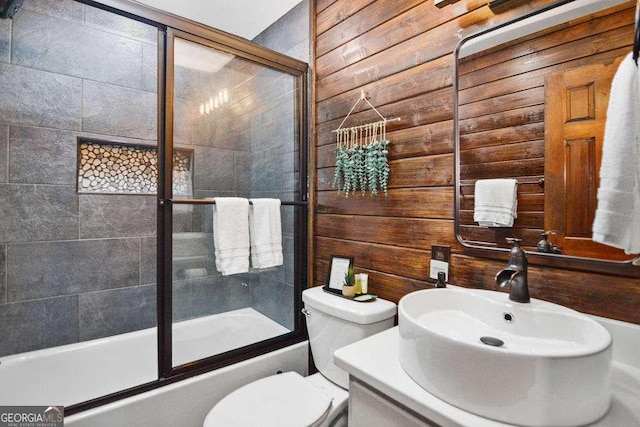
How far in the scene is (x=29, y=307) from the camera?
1.87 meters

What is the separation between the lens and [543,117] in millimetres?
1069

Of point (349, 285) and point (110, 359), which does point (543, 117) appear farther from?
point (110, 359)

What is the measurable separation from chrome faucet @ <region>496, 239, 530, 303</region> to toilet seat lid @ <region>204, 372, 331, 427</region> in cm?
84

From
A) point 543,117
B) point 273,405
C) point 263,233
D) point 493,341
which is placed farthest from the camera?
point 263,233

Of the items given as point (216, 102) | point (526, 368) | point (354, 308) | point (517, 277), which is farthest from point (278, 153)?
point (526, 368)

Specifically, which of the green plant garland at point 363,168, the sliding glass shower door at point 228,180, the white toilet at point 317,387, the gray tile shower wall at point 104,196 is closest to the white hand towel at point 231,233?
the sliding glass shower door at point 228,180

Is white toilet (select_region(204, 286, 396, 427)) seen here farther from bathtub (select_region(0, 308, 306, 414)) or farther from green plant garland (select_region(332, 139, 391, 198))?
green plant garland (select_region(332, 139, 391, 198))

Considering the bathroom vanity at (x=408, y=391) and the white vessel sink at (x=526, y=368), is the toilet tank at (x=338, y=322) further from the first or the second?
the white vessel sink at (x=526, y=368)

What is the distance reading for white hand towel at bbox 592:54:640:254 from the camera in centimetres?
72

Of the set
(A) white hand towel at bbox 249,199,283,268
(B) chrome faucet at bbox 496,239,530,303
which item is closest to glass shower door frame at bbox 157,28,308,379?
(A) white hand towel at bbox 249,199,283,268

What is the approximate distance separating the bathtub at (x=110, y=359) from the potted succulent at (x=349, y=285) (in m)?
0.67

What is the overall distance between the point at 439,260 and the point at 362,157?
64 centimetres

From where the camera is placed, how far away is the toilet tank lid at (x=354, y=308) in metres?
1.38

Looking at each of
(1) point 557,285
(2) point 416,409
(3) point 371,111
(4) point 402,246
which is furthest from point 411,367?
(3) point 371,111
